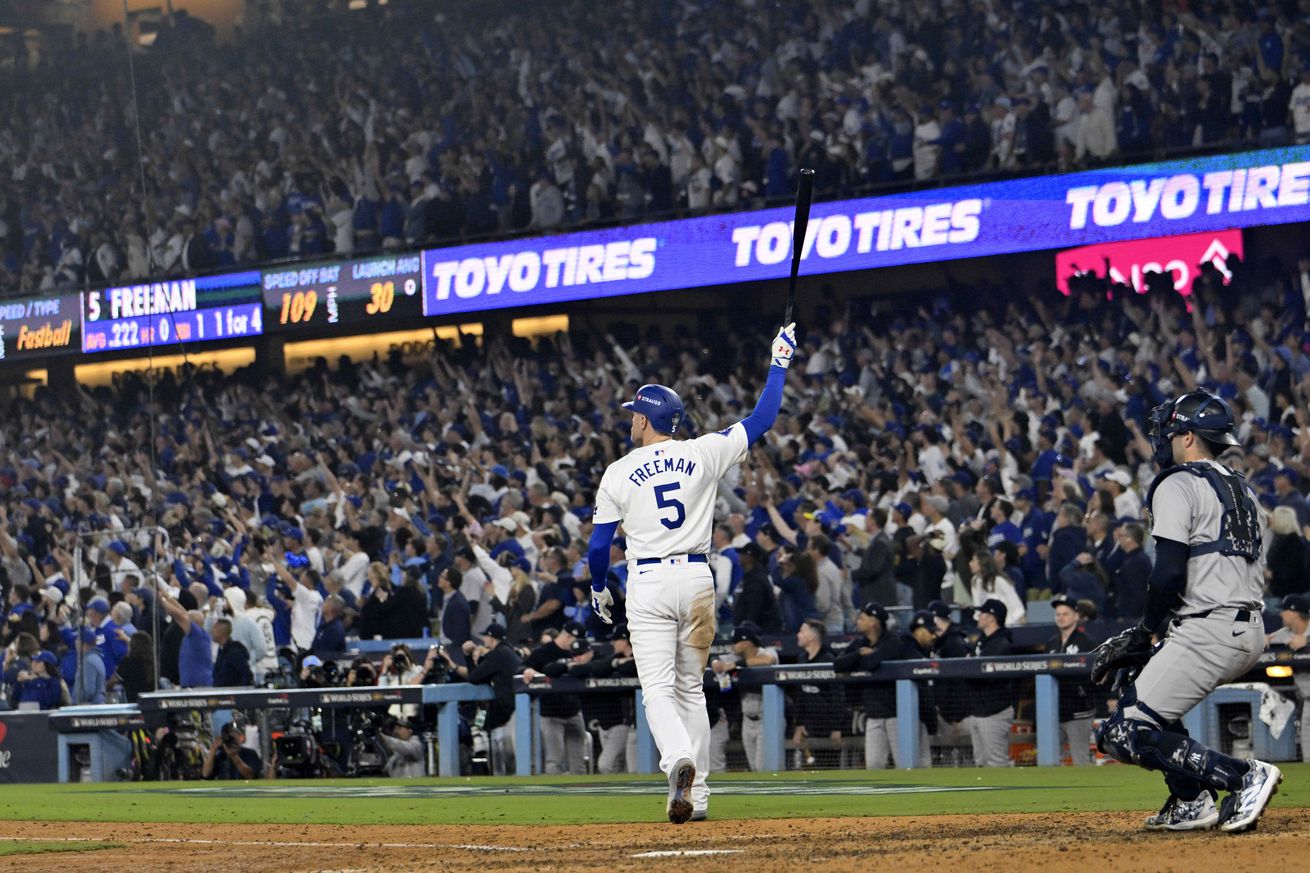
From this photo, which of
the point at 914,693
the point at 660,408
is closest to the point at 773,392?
the point at 660,408

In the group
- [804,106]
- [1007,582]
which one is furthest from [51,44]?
[1007,582]

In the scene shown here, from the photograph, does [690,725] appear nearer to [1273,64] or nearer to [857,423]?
[857,423]

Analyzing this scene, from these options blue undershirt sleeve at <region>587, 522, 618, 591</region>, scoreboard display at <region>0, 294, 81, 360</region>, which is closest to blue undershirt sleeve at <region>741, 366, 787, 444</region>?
blue undershirt sleeve at <region>587, 522, 618, 591</region>

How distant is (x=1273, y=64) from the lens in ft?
60.6

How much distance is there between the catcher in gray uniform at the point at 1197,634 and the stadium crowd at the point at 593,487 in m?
6.25

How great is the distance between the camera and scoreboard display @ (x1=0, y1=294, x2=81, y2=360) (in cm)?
2677

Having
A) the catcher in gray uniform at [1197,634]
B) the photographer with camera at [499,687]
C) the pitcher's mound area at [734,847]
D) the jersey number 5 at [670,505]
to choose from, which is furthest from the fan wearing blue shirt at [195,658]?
the catcher in gray uniform at [1197,634]

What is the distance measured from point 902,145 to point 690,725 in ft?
47.8

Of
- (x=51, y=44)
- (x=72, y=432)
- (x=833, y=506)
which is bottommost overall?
(x=833, y=506)

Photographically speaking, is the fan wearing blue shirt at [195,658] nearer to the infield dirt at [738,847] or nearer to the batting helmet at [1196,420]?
the infield dirt at [738,847]

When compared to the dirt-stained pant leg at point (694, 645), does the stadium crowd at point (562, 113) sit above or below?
above

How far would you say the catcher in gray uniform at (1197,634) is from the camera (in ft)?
18.1

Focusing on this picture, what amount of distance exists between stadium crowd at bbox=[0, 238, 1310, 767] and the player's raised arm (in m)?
5.07

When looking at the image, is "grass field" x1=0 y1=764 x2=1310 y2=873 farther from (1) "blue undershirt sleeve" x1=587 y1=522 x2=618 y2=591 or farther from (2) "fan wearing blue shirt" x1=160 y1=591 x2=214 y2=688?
(2) "fan wearing blue shirt" x1=160 y1=591 x2=214 y2=688
